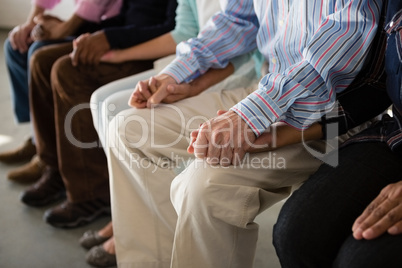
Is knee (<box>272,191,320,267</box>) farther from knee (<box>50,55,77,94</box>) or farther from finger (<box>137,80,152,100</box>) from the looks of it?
knee (<box>50,55,77,94</box>)

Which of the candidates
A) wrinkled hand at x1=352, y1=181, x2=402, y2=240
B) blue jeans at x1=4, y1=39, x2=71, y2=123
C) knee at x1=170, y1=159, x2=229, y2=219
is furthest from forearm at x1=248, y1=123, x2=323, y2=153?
blue jeans at x1=4, y1=39, x2=71, y2=123

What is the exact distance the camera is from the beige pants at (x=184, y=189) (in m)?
1.10

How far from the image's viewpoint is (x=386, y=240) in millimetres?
883

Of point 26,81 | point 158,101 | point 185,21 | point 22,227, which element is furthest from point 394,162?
point 26,81

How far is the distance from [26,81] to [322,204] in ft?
4.86

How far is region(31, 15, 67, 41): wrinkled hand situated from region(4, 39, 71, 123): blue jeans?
0.09 metres

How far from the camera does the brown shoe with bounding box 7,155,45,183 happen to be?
6.62ft

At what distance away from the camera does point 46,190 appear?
1.91 metres

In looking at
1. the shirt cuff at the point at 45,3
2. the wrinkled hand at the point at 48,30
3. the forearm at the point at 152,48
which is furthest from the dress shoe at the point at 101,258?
the shirt cuff at the point at 45,3

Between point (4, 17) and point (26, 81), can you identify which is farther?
point (4, 17)

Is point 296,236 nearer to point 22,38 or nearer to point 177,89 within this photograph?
point 177,89

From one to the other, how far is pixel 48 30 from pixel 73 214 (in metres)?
0.68

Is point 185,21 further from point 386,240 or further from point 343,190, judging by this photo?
point 386,240

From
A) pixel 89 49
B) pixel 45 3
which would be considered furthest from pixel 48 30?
pixel 89 49
